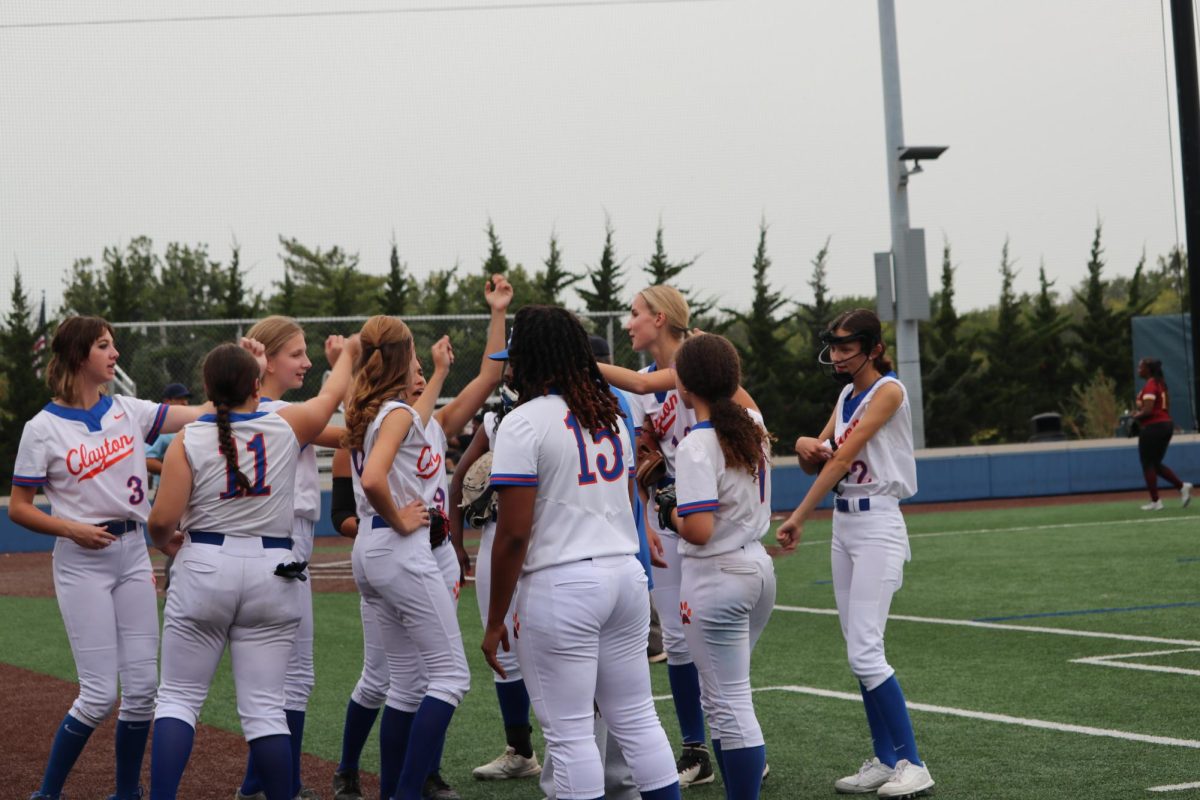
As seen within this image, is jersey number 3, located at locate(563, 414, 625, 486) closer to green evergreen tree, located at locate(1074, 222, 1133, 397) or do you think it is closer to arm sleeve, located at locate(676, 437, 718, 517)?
arm sleeve, located at locate(676, 437, 718, 517)

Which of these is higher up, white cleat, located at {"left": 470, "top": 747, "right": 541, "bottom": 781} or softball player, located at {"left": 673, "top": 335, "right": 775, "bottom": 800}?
softball player, located at {"left": 673, "top": 335, "right": 775, "bottom": 800}

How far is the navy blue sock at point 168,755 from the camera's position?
4.94 meters

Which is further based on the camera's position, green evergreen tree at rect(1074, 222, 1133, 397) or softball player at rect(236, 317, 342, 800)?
green evergreen tree at rect(1074, 222, 1133, 397)

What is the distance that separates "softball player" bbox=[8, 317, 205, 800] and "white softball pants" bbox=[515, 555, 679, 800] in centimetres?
197

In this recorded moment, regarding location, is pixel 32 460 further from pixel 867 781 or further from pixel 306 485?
pixel 867 781

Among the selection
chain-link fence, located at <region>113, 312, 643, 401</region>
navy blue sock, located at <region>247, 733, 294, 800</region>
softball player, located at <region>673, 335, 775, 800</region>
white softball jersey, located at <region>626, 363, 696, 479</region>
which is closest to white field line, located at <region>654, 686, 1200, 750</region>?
white softball jersey, located at <region>626, 363, 696, 479</region>

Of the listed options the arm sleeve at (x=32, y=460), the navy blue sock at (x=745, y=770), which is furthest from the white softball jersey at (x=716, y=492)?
the arm sleeve at (x=32, y=460)

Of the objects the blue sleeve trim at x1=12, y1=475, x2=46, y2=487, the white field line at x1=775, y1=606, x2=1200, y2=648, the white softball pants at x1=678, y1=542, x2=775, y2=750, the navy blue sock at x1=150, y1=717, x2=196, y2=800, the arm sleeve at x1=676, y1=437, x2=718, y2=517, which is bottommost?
the white field line at x1=775, y1=606, x2=1200, y2=648

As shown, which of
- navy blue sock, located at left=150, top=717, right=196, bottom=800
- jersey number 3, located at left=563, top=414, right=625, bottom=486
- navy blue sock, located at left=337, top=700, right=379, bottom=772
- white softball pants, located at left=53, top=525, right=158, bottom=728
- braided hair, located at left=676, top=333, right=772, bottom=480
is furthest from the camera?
navy blue sock, located at left=337, top=700, right=379, bottom=772

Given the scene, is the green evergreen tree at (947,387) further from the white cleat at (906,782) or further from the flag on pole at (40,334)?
the white cleat at (906,782)

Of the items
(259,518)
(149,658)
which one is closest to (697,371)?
(259,518)

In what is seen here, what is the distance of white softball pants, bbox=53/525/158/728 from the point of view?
18.2 feet

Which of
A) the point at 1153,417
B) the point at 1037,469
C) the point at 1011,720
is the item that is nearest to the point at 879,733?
the point at 1011,720

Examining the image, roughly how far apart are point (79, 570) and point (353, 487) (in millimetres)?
1094
